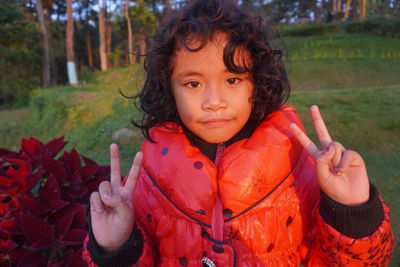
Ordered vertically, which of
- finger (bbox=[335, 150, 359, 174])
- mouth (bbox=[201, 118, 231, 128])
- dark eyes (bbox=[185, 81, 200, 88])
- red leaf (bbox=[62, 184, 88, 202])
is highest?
dark eyes (bbox=[185, 81, 200, 88])

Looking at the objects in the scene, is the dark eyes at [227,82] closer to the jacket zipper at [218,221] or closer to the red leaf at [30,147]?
the jacket zipper at [218,221]

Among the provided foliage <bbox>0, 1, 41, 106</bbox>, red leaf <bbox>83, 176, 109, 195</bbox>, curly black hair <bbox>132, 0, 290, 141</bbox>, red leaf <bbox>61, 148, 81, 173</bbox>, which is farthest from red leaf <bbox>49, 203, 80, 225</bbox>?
foliage <bbox>0, 1, 41, 106</bbox>

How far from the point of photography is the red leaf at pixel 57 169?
2.00 meters

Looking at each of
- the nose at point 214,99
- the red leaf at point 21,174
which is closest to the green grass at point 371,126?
the nose at point 214,99

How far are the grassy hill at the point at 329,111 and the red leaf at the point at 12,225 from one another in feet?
3.56

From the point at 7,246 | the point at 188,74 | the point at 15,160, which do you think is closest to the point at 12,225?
the point at 7,246

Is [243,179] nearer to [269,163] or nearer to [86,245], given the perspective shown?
[269,163]

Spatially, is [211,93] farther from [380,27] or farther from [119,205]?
[380,27]

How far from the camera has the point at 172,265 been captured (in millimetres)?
1459

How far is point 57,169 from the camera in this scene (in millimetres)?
2002

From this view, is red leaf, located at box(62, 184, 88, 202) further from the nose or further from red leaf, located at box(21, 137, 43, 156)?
the nose

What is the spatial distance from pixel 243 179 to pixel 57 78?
24771mm

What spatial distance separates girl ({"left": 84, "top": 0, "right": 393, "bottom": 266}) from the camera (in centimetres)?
126

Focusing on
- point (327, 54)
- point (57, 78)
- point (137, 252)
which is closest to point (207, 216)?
point (137, 252)
